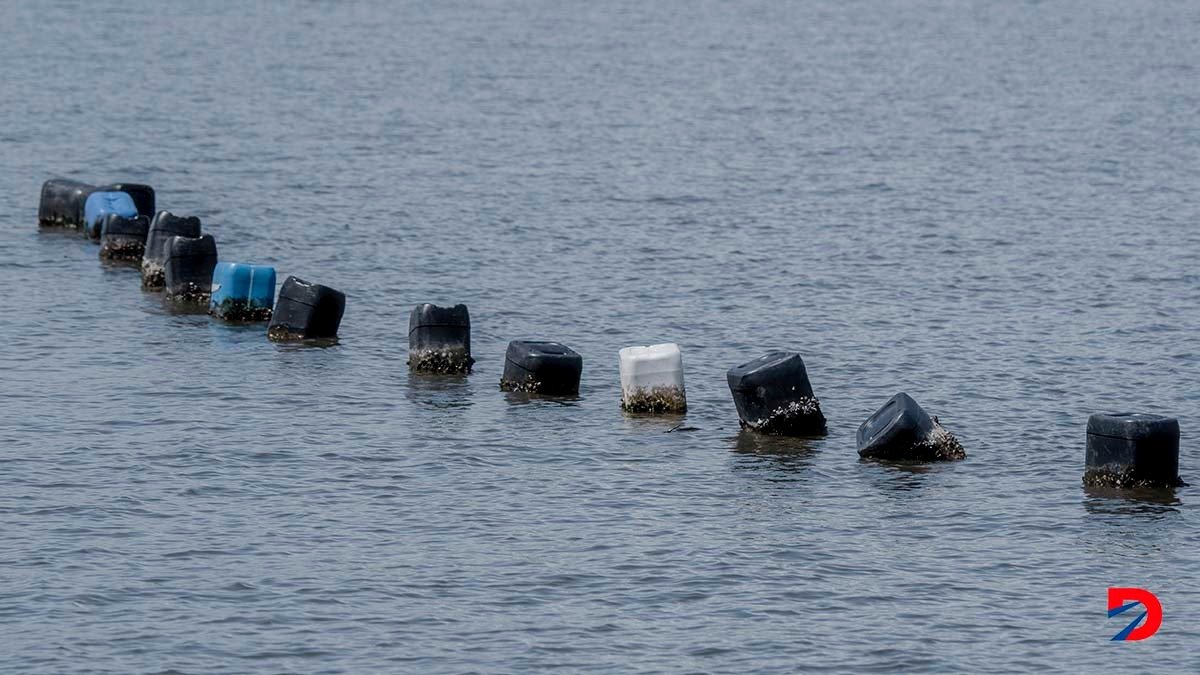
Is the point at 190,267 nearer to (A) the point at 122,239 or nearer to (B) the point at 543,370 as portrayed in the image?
(A) the point at 122,239

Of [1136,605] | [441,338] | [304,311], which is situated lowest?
[1136,605]

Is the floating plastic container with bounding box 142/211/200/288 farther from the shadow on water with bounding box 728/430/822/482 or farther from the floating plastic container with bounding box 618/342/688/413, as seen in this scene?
the shadow on water with bounding box 728/430/822/482

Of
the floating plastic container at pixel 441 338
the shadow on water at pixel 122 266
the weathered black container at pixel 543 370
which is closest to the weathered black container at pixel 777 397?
the weathered black container at pixel 543 370

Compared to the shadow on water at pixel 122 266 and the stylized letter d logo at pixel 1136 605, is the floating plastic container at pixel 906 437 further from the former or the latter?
the shadow on water at pixel 122 266

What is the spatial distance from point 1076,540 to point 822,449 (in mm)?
4887

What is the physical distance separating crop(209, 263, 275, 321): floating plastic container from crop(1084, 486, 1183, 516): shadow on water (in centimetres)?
1579

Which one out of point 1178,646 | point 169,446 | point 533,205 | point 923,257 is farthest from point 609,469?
point 533,205

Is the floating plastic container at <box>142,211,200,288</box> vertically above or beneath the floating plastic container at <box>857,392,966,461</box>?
above

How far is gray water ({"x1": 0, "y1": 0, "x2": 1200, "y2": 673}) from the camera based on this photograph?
2072 cm

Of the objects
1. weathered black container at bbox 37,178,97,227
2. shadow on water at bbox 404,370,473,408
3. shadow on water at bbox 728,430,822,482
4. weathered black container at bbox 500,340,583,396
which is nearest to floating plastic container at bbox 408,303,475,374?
shadow on water at bbox 404,370,473,408

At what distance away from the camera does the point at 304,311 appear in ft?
110

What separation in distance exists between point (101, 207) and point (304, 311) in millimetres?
11081

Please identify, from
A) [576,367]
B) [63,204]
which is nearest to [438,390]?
[576,367]

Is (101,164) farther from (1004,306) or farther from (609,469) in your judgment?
(609,469)
